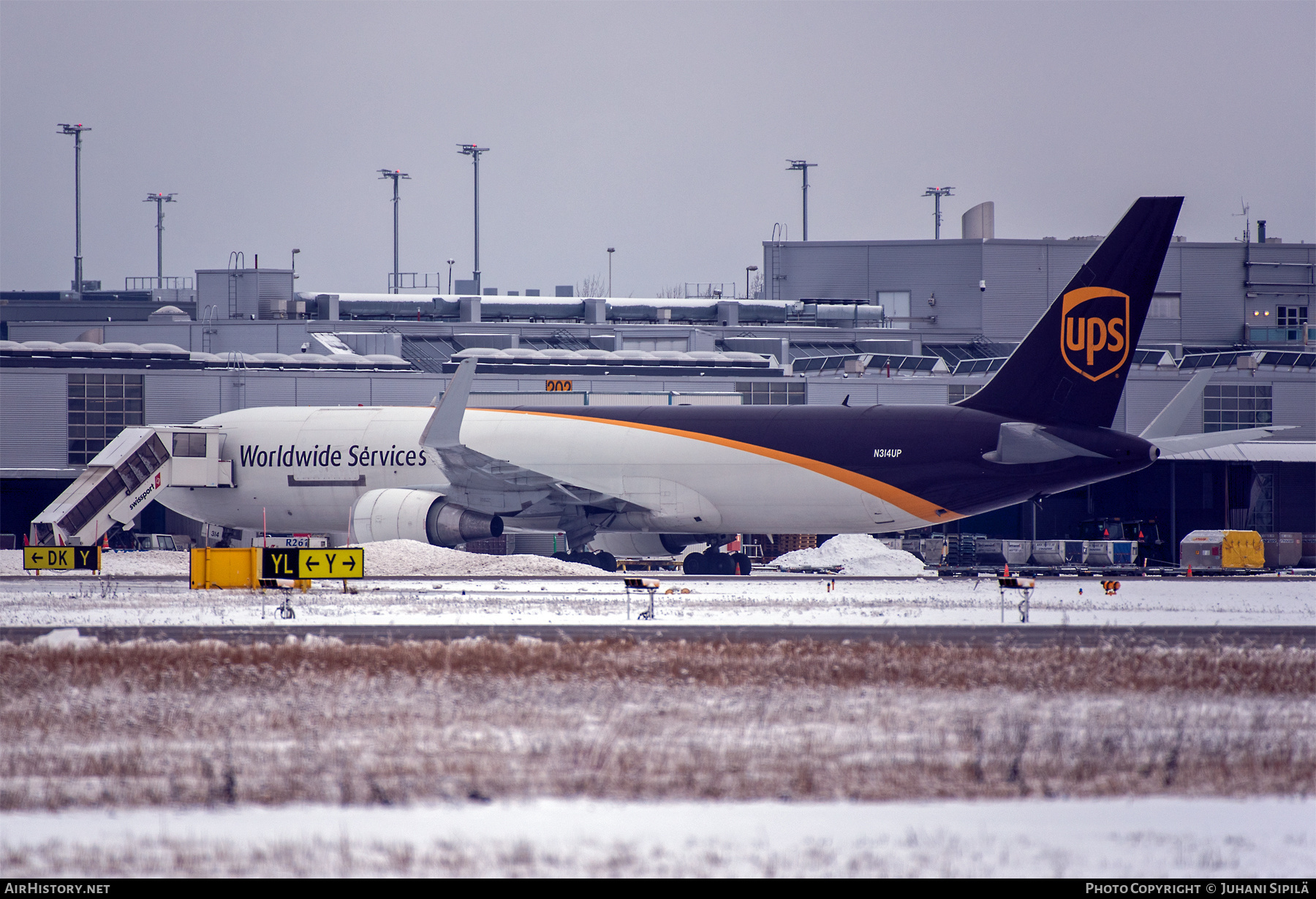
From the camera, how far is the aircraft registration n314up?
114ft

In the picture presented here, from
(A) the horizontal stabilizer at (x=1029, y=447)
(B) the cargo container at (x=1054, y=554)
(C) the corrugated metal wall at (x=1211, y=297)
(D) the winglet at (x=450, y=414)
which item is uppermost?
(C) the corrugated metal wall at (x=1211, y=297)

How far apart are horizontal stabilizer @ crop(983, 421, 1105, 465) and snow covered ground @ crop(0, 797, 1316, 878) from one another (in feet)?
81.3

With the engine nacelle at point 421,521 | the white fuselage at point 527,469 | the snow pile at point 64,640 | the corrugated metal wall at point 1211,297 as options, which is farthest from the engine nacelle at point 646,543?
the corrugated metal wall at point 1211,297

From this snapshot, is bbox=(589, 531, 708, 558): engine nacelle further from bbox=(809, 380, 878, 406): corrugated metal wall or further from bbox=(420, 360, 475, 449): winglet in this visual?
bbox=(809, 380, 878, 406): corrugated metal wall

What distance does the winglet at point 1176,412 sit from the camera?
3575cm

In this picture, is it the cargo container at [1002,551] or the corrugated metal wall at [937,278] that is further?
the corrugated metal wall at [937,278]

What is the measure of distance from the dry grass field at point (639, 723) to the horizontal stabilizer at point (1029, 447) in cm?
1641

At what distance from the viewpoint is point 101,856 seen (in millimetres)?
8859

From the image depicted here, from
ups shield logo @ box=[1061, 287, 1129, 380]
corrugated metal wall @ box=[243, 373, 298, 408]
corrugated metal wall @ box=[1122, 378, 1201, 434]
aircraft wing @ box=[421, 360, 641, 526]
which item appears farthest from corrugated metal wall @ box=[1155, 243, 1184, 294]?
aircraft wing @ box=[421, 360, 641, 526]

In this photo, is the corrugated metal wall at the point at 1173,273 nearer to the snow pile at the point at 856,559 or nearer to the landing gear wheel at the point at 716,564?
the snow pile at the point at 856,559

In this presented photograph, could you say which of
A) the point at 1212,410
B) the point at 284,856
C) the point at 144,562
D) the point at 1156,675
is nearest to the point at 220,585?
the point at 144,562

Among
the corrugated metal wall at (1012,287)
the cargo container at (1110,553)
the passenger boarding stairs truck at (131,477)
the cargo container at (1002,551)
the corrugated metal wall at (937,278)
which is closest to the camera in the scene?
the passenger boarding stairs truck at (131,477)

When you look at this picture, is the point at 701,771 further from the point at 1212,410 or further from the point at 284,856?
the point at 1212,410

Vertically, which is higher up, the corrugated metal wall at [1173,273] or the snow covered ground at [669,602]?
the corrugated metal wall at [1173,273]
